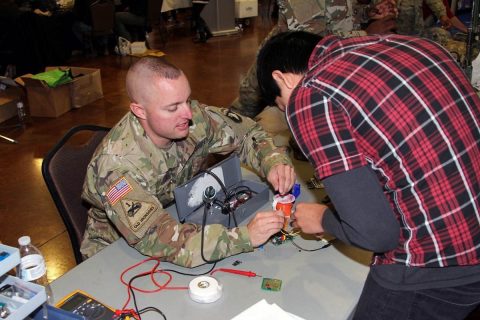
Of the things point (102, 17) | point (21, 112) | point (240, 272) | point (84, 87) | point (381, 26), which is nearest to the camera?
point (240, 272)

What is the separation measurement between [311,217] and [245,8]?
8413 mm

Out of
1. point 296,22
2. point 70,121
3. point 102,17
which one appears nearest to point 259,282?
point 296,22

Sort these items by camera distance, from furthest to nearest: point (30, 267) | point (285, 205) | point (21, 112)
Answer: point (21, 112) → point (285, 205) → point (30, 267)

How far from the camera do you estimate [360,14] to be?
4418mm

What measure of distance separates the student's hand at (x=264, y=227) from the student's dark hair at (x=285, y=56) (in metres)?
0.38

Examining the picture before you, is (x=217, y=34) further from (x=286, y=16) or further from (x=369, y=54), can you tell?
(x=369, y=54)

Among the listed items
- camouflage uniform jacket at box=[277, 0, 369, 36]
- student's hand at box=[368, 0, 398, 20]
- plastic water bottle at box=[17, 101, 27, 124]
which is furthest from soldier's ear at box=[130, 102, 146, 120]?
plastic water bottle at box=[17, 101, 27, 124]

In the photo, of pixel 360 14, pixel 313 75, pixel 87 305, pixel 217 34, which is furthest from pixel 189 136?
pixel 217 34

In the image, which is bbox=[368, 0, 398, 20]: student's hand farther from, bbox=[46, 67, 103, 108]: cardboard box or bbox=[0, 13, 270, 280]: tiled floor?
bbox=[46, 67, 103, 108]: cardboard box

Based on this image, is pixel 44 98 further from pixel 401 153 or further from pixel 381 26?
pixel 401 153

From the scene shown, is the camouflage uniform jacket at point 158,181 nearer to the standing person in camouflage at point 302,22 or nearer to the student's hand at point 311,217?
the student's hand at point 311,217

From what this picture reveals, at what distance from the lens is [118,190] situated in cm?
152

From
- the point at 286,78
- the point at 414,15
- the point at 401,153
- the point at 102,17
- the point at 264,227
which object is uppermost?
the point at 286,78

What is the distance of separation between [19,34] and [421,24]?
440 centimetres
